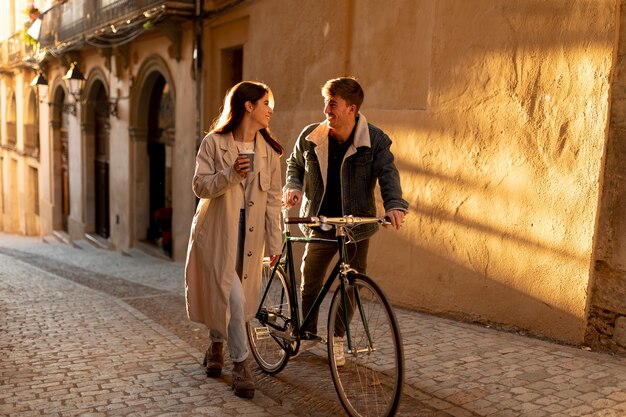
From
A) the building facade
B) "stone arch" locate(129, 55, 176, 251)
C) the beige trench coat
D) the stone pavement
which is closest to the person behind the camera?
the stone pavement

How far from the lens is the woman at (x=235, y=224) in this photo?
162 inches

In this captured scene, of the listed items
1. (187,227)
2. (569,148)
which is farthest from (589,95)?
(187,227)

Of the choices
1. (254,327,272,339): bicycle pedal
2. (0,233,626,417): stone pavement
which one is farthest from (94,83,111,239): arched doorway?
(254,327,272,339): bicycle pedal

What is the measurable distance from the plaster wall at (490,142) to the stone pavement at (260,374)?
411 millimetres

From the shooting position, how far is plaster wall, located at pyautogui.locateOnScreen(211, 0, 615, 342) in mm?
5074

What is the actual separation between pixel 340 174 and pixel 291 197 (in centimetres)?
35

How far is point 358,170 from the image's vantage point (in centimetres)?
434

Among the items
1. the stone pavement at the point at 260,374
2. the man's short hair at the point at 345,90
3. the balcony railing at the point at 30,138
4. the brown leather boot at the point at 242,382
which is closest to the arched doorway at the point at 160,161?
the stone pavement at the point at 260,374

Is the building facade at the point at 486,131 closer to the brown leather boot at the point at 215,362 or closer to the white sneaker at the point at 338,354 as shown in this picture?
the white sneaker at the point at 338,354

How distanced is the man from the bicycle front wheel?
0.39 meters

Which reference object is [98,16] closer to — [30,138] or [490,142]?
[30,138]

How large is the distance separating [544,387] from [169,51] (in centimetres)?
1101

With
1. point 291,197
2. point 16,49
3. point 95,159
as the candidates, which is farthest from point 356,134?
point 16,49

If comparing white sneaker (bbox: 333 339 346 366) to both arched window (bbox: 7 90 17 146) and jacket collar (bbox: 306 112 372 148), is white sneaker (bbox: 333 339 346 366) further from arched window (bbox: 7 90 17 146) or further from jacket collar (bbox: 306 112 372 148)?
arched window (bbox: 7 90 17 146)
